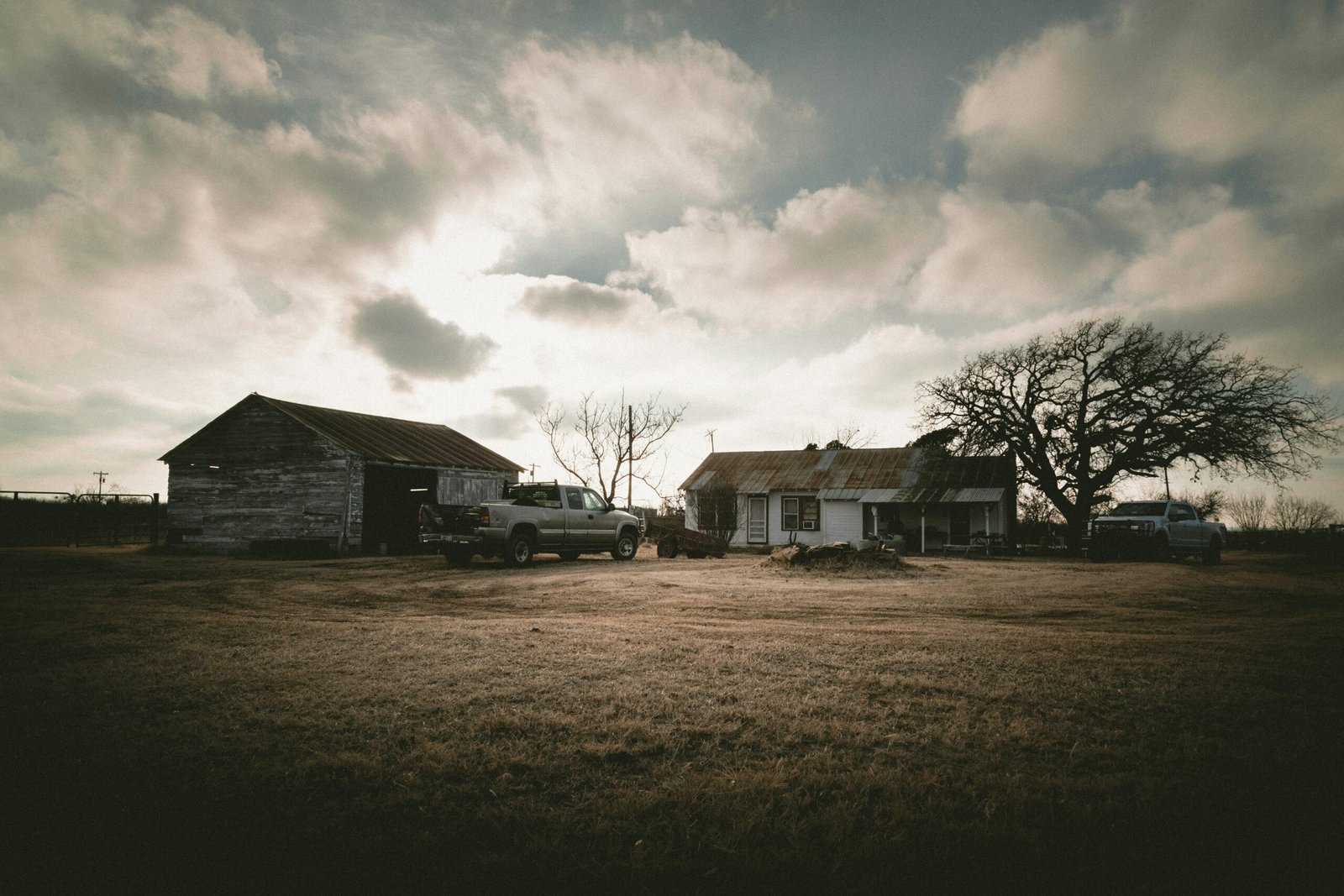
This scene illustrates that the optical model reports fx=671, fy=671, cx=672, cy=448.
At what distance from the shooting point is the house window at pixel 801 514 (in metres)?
31.6

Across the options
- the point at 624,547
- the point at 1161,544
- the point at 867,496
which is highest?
the point at 867,496

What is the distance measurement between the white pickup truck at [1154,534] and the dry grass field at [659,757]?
46.7ft

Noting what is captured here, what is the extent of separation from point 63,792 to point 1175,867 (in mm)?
5051

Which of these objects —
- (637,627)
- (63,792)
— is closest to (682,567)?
(637,627)

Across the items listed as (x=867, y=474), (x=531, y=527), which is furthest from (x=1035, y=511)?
(x=531, y=527)

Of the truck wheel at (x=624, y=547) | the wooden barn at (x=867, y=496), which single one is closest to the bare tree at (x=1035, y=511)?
the wooden barn at (x=867, y=496)

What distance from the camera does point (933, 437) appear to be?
99.2 ft

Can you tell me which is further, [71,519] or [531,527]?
[71,519]

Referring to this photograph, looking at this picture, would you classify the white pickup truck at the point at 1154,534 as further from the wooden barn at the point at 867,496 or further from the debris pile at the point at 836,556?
the debris pile at the point at 836,556

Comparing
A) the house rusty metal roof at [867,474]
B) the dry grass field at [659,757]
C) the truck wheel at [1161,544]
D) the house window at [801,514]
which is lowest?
the dry grass field at [659,757]

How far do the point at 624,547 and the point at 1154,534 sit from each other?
53.9ft

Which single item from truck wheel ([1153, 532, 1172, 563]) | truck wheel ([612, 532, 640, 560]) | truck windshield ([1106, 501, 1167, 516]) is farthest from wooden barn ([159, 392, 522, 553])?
truck wheel ([1153, 532, 1172, 563])

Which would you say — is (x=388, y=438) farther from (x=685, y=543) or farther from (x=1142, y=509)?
(x=1142, y=509)

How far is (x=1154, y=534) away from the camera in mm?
20844
